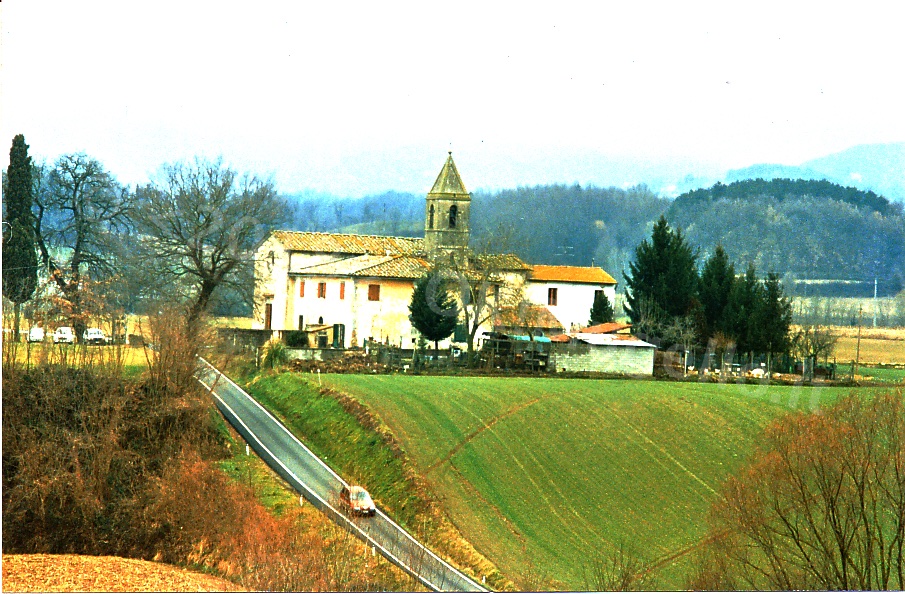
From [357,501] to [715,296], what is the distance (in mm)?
19999

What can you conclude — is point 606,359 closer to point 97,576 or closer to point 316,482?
point 316,482

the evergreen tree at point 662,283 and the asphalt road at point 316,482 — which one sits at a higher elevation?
the evergreen tree at point 662,283

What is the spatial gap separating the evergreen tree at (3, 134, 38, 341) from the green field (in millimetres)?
8688

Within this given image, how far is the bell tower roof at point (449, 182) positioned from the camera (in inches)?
1517

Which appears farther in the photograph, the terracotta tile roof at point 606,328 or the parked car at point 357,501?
the terracotta tile roof at point 606,328

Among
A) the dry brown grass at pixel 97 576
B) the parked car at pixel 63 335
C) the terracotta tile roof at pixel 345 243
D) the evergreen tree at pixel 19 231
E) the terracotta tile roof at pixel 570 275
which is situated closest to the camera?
the dry brown grass at pixel 97 576

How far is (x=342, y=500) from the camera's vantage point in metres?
18.5

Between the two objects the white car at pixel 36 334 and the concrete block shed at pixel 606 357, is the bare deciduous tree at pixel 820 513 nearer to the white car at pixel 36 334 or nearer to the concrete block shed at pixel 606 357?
the concrete block shed at pixel 606 357

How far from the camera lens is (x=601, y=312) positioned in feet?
127

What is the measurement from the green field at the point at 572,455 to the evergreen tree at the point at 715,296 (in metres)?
Answer: 5.79

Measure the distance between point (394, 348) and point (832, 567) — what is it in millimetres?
16607

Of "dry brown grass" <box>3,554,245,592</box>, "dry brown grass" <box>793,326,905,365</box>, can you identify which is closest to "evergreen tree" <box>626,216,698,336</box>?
"dry brown grass" <box>793,326,905,365</box>

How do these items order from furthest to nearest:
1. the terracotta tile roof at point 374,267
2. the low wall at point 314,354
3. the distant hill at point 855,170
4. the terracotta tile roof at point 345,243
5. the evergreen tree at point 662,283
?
the distant hill at point 855,170
the terracotta tile roof at point 345,243
the evergreen tree at point 662,283
the terracotta tile roof at point 374,267
the low wall at point 314,354

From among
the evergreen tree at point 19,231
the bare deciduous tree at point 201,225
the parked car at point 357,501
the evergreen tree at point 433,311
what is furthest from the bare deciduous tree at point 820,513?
the bare deciduous tree at point 201,225
